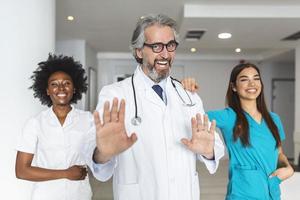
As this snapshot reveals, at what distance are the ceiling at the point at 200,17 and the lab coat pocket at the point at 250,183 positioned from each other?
8.17ft

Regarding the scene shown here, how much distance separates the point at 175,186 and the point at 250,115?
0.87 metres

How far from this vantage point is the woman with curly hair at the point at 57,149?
1.68 meters

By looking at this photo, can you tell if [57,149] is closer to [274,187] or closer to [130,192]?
[130,192]

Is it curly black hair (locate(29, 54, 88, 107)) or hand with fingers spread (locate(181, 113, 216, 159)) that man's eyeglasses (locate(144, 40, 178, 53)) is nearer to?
hand with fingers spread (locate(181, 113, 216, 159))

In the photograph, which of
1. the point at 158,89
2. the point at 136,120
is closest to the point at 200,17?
the point at 158,89

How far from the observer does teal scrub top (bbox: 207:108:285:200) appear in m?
1.84

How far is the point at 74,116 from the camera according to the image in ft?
6.00

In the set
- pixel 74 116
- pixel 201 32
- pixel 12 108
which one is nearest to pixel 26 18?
pixel 12 108

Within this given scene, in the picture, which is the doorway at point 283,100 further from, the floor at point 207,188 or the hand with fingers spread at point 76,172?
the hand with fingers spread at point 76,172

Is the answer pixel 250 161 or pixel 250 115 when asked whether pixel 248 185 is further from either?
pixel 250 115

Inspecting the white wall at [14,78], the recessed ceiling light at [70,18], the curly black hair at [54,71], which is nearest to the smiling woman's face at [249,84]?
the curly black hair at [54,71]

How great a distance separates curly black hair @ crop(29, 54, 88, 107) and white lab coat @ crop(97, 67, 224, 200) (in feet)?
2.16

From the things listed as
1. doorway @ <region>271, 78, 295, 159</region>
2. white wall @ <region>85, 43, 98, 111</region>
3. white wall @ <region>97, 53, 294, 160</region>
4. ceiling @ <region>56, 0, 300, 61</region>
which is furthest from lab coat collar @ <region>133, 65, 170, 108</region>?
doorway @ <region>271, 78, 295, 159</region>

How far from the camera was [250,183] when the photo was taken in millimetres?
1842
